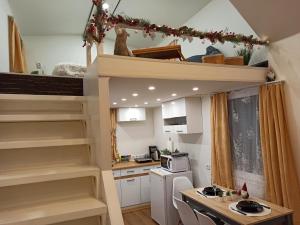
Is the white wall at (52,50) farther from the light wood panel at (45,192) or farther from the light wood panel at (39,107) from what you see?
the light wood panel at (45,192)

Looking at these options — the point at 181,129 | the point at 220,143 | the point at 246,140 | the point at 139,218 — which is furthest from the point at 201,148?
the point at 139,218

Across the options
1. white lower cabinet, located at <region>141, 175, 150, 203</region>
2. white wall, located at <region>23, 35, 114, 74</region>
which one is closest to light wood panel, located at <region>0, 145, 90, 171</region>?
white lower cabinet, located at <region>141, 175, 150, 203</region>

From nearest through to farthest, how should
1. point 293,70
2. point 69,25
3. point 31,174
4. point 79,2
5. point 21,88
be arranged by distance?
point 31,174, point 21,88, point 293,70, point 79,2, point 69,25

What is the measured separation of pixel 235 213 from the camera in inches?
99.0

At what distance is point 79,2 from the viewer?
402 cm

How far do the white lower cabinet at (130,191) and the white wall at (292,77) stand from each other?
3.32 metres

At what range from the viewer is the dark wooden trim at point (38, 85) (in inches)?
93.1

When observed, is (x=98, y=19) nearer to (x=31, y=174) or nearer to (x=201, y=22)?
(x=31, y=174)

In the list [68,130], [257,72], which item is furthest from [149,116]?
[68,130]

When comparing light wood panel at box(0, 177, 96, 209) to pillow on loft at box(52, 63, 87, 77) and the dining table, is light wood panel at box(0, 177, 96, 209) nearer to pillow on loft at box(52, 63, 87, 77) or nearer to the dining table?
the dining table

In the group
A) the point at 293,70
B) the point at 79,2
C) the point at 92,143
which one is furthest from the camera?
the point at 79,2

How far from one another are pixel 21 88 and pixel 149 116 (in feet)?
13.2

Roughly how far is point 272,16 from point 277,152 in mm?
1519

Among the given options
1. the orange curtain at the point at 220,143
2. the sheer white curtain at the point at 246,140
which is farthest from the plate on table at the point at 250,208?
the orange curtain at the point at 220,143
